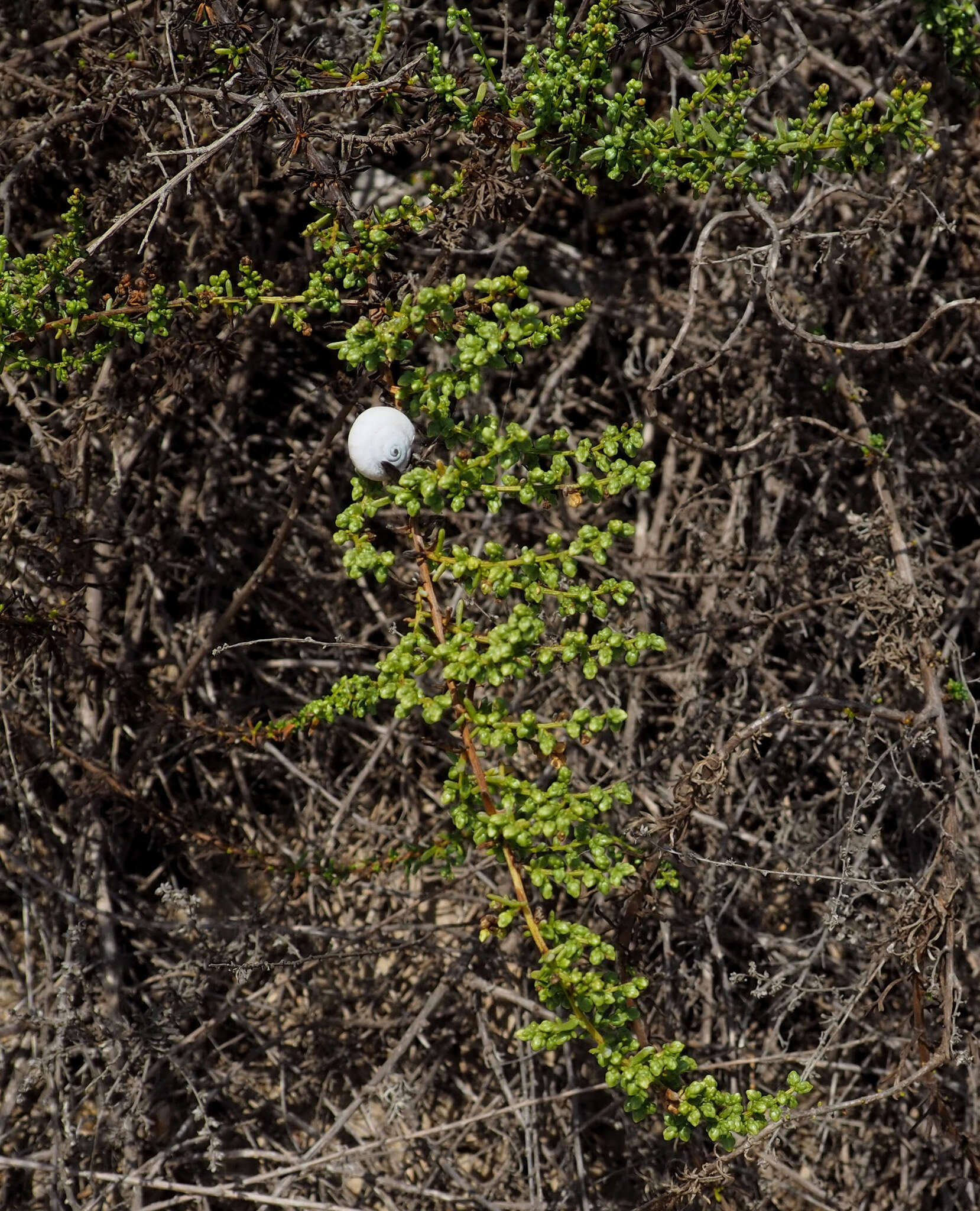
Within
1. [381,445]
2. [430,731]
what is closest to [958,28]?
[381,445]

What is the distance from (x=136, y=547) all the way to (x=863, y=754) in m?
1.95

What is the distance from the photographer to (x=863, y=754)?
2457mm

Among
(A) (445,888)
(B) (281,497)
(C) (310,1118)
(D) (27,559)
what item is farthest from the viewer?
(B) (281,497)

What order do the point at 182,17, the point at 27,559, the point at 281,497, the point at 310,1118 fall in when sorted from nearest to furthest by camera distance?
1. the point at 182,17
2. the point at 27,559
3. the point at 310,1118
4. the point at 281,497

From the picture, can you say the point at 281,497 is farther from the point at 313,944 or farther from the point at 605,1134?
the point at 605,1134

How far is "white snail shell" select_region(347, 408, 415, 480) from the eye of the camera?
1815 millimetres

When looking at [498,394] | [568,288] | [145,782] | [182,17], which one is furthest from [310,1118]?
[182,17]

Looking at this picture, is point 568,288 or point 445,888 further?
point 568,288

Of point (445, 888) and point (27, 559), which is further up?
point (27, 559)

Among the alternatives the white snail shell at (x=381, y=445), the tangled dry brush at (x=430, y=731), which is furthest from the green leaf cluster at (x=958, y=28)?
the white snail shell at (x=381, y=445)

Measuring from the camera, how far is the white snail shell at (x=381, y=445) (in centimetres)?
182

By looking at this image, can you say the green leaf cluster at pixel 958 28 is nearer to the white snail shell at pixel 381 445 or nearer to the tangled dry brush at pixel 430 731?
the tangled dry brush at pixel 430 731

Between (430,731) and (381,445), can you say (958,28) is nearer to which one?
(381,445)

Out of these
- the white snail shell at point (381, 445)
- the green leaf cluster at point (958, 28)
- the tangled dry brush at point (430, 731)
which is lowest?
the tangled dry brush at point (430, 731)
